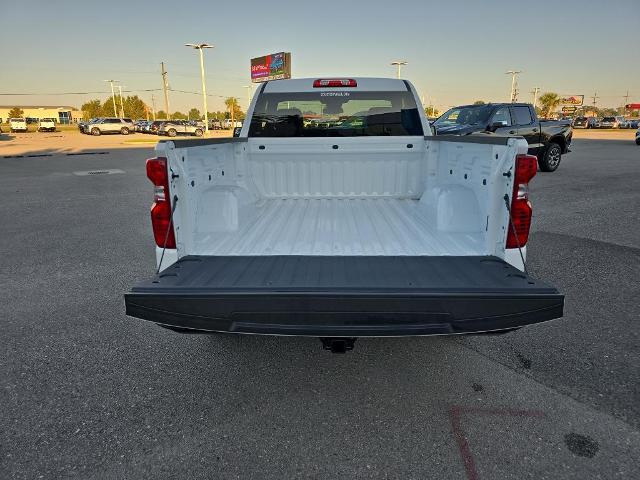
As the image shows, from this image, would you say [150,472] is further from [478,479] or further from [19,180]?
[19,180]

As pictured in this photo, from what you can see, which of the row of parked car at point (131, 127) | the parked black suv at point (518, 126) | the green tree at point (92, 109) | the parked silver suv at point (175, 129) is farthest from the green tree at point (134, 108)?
the parked black suv at point (518, 126)

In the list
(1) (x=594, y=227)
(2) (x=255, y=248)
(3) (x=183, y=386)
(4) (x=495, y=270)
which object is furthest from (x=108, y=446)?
(1) (x=594, y=227)

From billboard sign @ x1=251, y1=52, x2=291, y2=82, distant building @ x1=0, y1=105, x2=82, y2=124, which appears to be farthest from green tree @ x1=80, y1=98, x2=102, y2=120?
billboard sign @ x1=251, y1=52, x2=291, y2=82

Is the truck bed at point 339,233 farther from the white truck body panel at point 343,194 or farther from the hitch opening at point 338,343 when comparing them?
the hitch opening at point 338,343


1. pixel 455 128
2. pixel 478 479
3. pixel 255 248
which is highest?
pixel 455 128

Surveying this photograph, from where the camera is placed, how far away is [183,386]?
9.81ft

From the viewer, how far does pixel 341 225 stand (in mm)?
3822

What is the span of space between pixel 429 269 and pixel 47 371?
2920 mm

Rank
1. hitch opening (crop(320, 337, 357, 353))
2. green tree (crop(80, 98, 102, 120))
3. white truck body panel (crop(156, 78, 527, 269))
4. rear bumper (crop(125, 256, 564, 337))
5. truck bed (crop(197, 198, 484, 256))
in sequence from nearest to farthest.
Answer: rear bumper (crop(125, 256, 564, 337)) < hitch opening (crop(320, 337, 357, 353)) < white truck body panel (crop(156, 78, 527, 269)) < truck bed (crop(197, 198, 484, 256)) < green tree (crop(80, 98, 102, 120))

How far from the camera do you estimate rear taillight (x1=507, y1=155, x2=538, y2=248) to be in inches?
99.5

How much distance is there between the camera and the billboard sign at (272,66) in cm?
6341

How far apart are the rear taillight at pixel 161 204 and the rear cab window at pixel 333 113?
2184 mm

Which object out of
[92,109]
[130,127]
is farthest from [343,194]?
[92,109]

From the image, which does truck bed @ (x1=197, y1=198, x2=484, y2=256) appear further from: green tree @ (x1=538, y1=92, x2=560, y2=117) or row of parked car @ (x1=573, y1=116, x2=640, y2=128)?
green tree @ (x1=538, y1=92, x2=560, y2=117)
